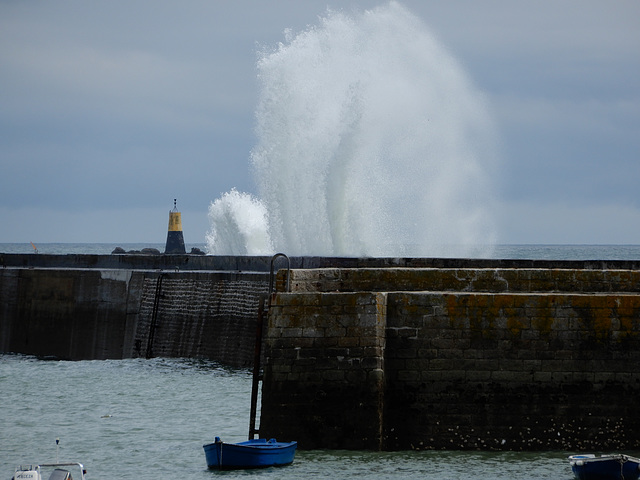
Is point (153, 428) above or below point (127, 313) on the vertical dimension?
below

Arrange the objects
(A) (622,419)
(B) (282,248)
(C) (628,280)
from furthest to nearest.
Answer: (B) (282,248), (C) (628,280), (A) (622,419)

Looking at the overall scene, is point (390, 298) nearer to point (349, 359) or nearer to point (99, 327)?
point (349, 359)

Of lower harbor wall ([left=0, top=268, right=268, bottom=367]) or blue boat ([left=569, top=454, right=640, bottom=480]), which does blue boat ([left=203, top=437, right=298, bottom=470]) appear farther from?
lower harbor wall ([left=0, top=268, right=268, bottom=367])

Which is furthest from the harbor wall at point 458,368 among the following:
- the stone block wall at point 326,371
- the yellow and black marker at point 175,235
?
the yellow and black marker at point 175,235

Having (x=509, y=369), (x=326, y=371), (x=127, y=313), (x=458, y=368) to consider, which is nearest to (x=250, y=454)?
(x=326, y=371)

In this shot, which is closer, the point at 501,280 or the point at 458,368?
the point at 458,368

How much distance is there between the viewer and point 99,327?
2770cm

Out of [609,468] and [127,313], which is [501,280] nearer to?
[609,468]

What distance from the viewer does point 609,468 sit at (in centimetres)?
1190

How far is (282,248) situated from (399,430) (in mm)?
28906

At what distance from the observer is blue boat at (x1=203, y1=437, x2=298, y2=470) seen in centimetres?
1298

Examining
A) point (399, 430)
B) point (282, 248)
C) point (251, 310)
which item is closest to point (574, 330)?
point (399, 430)

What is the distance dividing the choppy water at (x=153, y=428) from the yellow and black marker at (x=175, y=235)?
21.8 m

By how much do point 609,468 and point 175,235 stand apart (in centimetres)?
3935
